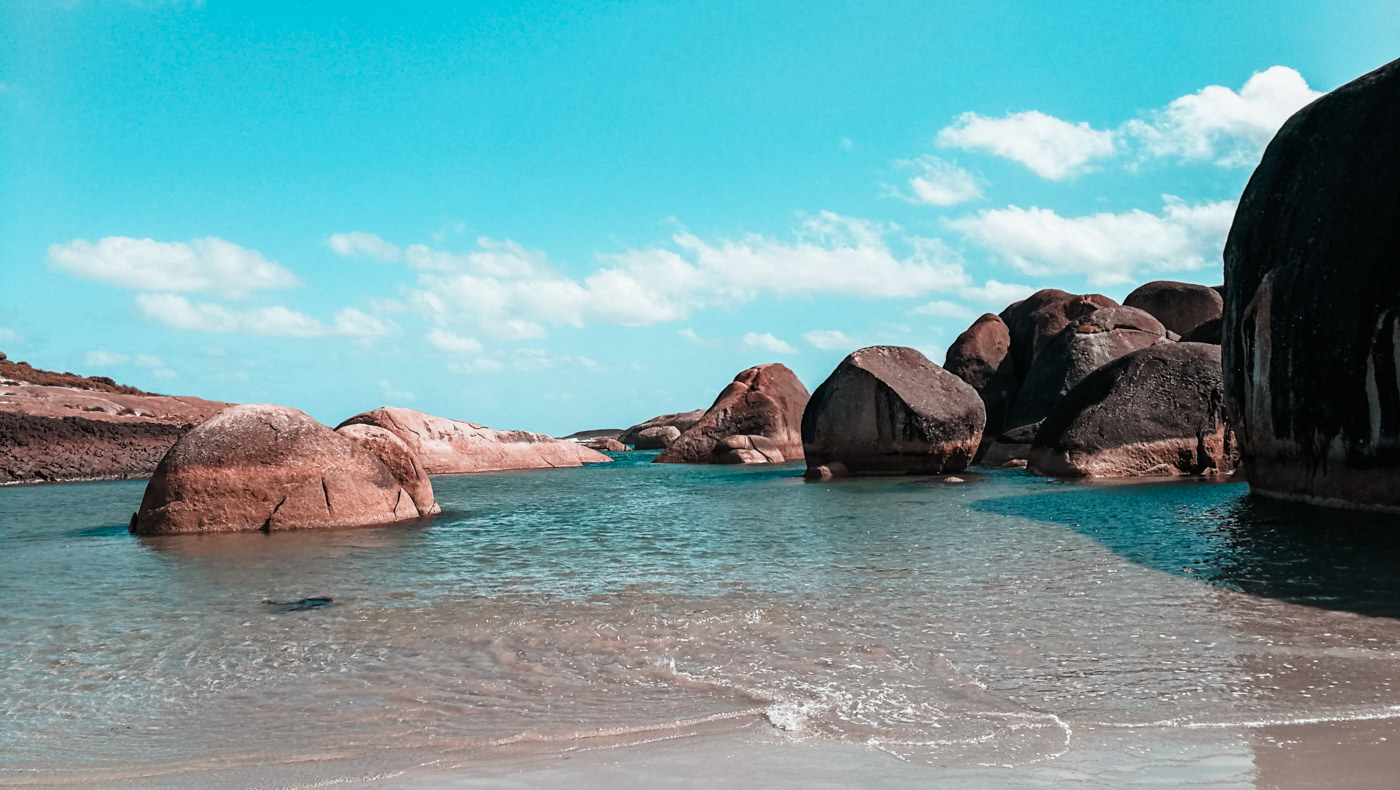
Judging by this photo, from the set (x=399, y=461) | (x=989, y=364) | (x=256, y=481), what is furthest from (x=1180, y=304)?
(x=256, y=481)

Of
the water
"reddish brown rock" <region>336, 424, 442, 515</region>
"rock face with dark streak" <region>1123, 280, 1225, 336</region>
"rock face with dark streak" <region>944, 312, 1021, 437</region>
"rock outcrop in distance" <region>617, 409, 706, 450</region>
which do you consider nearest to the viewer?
the water

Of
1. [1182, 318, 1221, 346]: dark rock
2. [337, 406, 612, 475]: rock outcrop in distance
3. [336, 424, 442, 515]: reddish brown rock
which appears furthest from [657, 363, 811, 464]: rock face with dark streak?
[336, 424, 442, 515]: reddish brown rock

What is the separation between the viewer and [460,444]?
2820cm

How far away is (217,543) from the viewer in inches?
407

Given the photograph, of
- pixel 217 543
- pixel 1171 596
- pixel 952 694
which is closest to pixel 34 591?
pixel 217 543

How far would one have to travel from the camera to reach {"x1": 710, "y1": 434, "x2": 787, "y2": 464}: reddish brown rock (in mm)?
30622

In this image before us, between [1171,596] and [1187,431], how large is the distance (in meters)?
12.1

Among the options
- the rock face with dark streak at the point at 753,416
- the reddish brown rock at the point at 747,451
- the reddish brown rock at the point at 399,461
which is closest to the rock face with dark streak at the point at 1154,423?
the reddish brown rock at the point at 399,461

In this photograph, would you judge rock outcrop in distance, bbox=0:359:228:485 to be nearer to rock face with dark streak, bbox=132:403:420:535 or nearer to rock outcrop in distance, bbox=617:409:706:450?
rock face with dark streak, bbox=132:403:420:535

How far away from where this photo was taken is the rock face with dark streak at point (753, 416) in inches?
1265

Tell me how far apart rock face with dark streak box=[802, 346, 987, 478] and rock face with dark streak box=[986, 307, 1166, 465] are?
3.63 m

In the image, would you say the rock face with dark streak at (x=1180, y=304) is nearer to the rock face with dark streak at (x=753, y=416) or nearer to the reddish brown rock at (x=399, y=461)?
the rock face with dark streak at (x=753, y=416)

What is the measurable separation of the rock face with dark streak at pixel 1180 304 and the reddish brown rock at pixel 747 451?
1226 centimetres

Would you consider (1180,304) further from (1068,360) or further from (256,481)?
(256,481)
